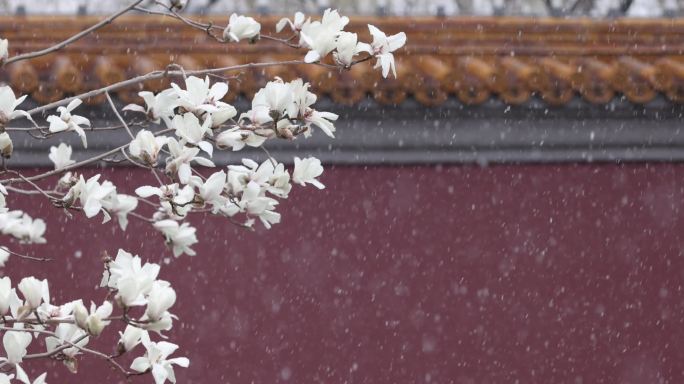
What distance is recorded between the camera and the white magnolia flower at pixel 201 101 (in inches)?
75.2

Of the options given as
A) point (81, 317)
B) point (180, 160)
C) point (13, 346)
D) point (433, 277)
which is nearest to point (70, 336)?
point (13, 346)

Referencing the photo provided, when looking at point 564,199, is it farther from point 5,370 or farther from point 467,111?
point 5,370

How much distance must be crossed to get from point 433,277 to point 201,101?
2.60m

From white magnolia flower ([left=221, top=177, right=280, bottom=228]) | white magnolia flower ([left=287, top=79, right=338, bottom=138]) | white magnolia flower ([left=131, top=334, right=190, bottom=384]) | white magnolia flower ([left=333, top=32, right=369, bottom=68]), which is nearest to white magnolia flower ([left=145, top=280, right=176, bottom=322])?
white magnolia flower ([left=131, top=334, right=190, bottom=384])

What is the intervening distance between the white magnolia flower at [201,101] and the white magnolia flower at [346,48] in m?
0.22

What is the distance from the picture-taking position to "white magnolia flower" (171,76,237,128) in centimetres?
191

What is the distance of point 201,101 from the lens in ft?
6.37

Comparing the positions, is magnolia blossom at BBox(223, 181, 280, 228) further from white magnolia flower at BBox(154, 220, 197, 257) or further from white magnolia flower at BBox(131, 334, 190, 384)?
white magnolia flower at BBox(131, 334, 190, 384)

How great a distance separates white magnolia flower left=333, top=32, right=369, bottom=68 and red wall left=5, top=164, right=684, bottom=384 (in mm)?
2342

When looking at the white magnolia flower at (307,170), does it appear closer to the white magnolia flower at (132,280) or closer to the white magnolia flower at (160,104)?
the white magnolia flower at (160,104)

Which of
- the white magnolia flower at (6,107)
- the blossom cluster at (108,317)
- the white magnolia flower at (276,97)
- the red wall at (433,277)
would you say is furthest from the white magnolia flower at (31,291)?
the red wall at (433,277)

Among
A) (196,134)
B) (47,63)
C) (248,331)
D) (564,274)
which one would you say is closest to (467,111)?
(564,274)

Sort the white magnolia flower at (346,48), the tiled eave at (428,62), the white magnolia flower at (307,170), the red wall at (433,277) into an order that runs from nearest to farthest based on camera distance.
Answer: the white magnolia flower at (346,48) → the white magnolia flower at (307,170) → the tiled eave at (428,62) → the red wall at (433,277)

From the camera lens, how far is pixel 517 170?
443 centimetres
